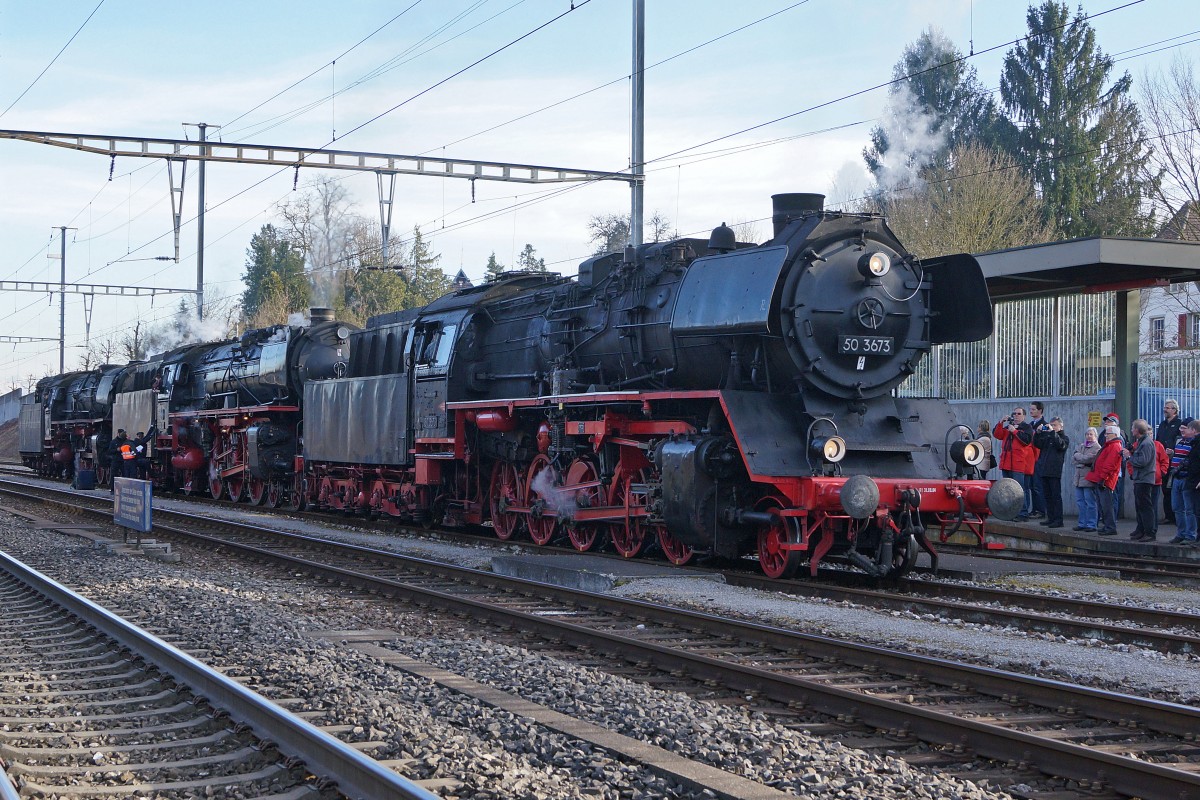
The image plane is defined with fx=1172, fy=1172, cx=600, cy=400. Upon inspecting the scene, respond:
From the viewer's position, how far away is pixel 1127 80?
50781 millimetres

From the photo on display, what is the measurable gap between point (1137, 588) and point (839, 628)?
4600mm

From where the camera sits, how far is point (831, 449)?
11.2 m

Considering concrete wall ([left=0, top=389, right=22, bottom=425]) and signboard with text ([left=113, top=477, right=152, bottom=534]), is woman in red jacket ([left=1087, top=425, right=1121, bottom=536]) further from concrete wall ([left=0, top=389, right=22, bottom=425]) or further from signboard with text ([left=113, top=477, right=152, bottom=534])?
concrete wall ([left=0, top=389, right=22, bottom=425])

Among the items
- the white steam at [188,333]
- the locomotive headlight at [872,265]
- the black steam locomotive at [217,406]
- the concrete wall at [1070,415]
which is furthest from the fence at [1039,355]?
the white steam at [188,333]

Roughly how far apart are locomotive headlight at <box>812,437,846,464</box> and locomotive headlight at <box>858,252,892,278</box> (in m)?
1.77

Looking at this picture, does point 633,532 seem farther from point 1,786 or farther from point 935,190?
point 935,190

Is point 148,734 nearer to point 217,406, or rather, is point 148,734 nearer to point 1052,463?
point 1052,463

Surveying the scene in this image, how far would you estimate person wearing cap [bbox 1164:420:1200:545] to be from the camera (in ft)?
48.7

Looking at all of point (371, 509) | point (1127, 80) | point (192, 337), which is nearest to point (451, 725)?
point (371, 509)

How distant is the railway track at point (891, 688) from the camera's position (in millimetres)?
5438

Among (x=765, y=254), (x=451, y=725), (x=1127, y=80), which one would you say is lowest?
(x=451, y=725)

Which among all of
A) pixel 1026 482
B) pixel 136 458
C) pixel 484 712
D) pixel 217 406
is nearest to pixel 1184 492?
pixel 1026 482

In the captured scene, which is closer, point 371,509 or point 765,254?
point 765,254

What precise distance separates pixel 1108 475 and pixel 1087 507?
1.15 metres
